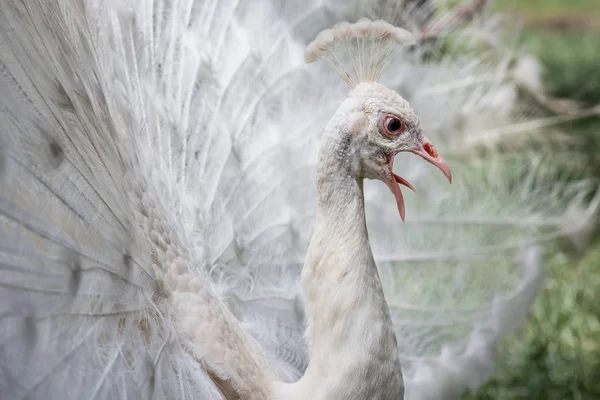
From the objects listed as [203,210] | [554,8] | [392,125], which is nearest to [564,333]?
[203,210]

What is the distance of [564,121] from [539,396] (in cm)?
107

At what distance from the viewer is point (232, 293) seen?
6.50 feet

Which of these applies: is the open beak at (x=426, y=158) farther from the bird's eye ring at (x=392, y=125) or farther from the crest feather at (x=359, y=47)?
the crest feather at (x=359, y=47)

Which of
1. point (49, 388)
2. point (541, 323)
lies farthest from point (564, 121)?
point (49, 388)

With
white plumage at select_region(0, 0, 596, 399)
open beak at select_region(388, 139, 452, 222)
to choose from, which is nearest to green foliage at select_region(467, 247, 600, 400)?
white plumage at select_region(0, 0, 596, 399)

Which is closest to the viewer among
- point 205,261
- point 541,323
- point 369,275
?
point 369,275

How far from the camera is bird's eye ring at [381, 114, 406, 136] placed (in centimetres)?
163

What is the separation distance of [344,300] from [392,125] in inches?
13.2

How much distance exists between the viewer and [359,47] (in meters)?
1.65

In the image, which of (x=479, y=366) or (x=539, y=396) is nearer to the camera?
(x=479, y=366)

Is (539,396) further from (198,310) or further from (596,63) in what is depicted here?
(596,63)

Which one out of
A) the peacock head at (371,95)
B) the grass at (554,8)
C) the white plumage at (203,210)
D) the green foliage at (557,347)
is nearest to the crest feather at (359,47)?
the peacock head at (371,95)

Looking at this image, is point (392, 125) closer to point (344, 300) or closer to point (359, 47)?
point (359, 47)

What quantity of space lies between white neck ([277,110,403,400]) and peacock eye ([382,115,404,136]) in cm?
6
